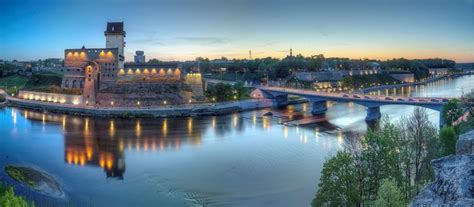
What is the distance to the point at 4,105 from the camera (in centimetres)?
2812

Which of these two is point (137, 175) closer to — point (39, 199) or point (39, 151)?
point (39, 199)

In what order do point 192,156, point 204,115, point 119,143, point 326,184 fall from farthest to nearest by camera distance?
point 204,115
point 119,143
point 192,156
point 326,184

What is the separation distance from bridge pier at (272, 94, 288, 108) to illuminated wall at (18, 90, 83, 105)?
1344 centimetres

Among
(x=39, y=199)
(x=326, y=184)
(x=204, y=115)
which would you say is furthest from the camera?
(x=204, y=115)

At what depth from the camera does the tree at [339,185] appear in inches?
257

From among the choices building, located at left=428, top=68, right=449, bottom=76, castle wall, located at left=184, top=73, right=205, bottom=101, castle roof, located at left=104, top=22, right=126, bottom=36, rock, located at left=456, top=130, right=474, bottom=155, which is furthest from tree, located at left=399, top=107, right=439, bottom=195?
building, located at left=428, top=68, right=449, bottom=76

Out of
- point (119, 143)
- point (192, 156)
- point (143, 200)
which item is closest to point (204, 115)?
point (119, 143)

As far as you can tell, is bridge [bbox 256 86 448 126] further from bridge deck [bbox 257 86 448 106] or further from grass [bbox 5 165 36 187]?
grass [bbox 5 165 36 187]

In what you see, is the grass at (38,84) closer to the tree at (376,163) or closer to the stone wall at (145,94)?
the stone wall at (145,94)

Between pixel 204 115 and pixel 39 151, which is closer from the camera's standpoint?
pixel 39 151

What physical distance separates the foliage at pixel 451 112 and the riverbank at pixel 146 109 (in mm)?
13001

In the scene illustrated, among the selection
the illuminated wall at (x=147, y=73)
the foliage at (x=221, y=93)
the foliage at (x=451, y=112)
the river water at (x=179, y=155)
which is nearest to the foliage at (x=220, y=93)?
the foliage at (x=221, y=93)

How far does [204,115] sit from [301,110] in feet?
22.6

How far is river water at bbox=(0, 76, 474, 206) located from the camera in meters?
10.1
